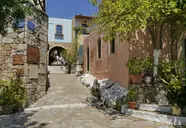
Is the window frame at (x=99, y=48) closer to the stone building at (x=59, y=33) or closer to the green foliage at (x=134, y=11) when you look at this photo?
the green foliage at (x=134, y=11)

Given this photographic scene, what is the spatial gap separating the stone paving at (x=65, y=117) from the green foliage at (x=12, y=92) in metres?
0.57

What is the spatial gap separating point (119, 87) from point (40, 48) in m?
4.23

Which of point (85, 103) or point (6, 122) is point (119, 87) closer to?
point (85, 103)

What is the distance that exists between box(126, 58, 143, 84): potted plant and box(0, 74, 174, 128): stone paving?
204 cm

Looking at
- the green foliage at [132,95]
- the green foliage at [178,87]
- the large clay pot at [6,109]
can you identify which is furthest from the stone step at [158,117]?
the large clay pot at [6,109]

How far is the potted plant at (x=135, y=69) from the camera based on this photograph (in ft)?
28.5

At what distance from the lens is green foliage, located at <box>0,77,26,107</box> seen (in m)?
8.40

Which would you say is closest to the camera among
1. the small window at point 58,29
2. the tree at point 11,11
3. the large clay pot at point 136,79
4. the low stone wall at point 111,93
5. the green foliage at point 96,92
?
the tree at point 11,11

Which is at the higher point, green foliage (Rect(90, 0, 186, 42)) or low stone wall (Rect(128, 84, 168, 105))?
green foliage (Rect(90, 0, 186, 42))

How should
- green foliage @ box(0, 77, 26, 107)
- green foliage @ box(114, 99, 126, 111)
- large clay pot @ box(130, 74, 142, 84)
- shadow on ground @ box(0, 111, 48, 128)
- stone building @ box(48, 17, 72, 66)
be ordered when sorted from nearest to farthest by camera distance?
shadow on ground @ box(0, 111, 48, 128) < green foliage @ box(0, 77, 26, 107) < green foliage @ box(114, 99, 126, 111) < large clay pot @ box(130, 74, 142, 84) < stone building @ box(48, 17, 72, 66)

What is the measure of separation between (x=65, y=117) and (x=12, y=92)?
8.65 feet

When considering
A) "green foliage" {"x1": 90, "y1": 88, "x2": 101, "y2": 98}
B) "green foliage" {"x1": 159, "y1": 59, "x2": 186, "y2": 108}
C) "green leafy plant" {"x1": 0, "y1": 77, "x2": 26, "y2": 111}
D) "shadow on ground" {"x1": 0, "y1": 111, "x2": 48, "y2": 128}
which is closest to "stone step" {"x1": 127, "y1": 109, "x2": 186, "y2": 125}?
"green foliage" {"x1": 159, "y1": 59, "x2": 186, "y2": 108}

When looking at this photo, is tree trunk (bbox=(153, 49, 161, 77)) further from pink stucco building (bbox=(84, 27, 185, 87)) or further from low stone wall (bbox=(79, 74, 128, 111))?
low stone wall (bbox=(79, 74, 128, 111))

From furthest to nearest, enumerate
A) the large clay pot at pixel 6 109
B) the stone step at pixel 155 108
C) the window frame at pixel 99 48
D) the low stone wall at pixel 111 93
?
the window frame at pixel 99 48
the low stone wall at pixel 111 93
the large clay pot at pixel 6 109
the stone step at pixel 155 108
